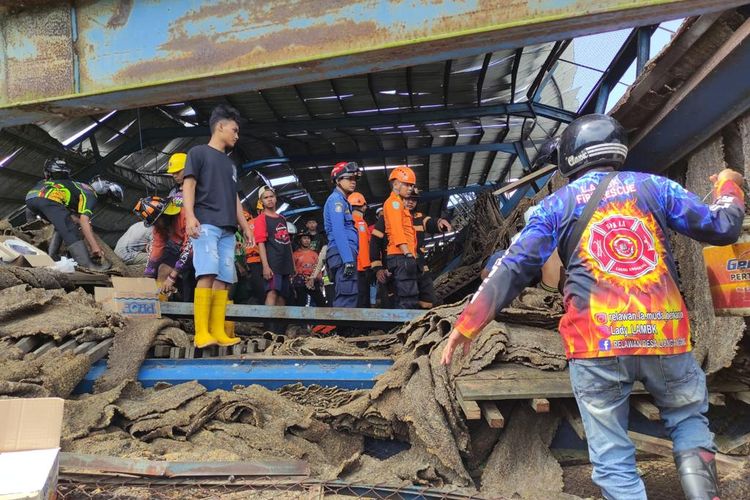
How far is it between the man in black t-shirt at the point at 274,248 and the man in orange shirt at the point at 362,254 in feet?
2.86

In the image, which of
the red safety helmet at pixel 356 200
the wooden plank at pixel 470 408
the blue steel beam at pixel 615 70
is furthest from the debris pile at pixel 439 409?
the blue steel beam at pixel 615 70

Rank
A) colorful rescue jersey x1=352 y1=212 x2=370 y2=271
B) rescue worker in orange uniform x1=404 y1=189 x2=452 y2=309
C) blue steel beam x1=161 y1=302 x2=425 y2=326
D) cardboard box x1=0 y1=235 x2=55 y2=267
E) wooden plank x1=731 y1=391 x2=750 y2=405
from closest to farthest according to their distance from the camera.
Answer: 1. wooden plank x1=731 y1=391 x2=750 y2=405
2. blue steel beam x1=161 y1=302 x2=425 y2=326
3. cardboard box x1=0 y1=235 x2=55 y2=267
4. rescue worker in orange uniform x1=404 y1=189 x2=452 y2=309
5. colorful rescue jersey x1=352 y1=212 x2=370 y2=271

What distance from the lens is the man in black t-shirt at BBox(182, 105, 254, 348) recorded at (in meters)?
4.26

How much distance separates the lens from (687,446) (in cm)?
213

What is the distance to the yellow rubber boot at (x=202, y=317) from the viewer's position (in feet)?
14.0

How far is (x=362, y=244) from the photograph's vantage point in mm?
6867

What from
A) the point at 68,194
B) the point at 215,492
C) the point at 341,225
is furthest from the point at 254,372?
the point at 68,194

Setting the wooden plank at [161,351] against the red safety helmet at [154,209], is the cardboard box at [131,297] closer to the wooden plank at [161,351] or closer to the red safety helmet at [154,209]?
the wooden plank at [161,351]

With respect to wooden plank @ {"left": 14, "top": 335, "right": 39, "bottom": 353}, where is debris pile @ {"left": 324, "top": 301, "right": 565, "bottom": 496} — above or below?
below

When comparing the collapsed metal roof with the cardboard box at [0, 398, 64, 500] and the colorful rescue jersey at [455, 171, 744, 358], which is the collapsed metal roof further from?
the cardboard box at [0, 398, 64, 500]

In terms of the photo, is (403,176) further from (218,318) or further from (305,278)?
(218,318)

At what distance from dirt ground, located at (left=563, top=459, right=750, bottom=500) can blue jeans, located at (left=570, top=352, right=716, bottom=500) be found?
92 cm

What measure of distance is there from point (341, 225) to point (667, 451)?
13.4 feet

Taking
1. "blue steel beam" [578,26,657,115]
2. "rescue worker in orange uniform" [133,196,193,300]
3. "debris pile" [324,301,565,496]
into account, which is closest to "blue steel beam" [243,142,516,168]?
"blue steel beam" [578,26,657,115]
